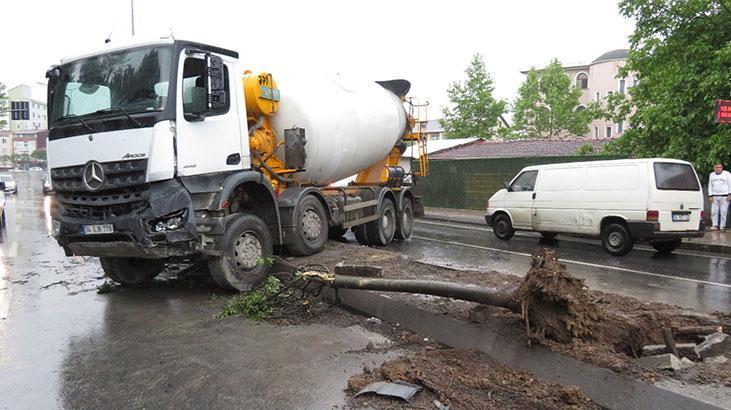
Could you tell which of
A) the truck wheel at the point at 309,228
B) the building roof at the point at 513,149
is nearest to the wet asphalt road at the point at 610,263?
the truck wheel at the point at 309,228

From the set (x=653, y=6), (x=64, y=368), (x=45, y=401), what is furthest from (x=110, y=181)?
(x=653, y=6)

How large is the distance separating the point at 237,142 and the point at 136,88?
4.86ft

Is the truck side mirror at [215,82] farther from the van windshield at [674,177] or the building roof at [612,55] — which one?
the building roof at [612,55]

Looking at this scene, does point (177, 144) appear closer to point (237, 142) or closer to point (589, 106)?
point (237, 142)

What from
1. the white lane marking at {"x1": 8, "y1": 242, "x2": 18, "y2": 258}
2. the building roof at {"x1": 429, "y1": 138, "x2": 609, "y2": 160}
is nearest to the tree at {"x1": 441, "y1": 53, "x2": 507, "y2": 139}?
the building roof at {"x1": 429, "y1": 138, "x2": 609, "y2": 160}

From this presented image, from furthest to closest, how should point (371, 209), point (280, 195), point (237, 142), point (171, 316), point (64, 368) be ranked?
1. point (371, 209)
2. point (280, 195)
3. point (237, 142)
4. point (171, 316)
5. point (64, 368)

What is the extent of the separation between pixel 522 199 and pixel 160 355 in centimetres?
992

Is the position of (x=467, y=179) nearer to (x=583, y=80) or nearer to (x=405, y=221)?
(x=405, y=221)

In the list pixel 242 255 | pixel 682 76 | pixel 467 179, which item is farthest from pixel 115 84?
pixel 467 179

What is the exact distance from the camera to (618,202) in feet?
35.4

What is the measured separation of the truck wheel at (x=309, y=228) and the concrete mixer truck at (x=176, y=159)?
32mm

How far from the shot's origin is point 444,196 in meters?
23.5

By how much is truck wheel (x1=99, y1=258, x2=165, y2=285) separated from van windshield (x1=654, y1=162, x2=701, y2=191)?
9.21m

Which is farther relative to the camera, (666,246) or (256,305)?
(666,246)
